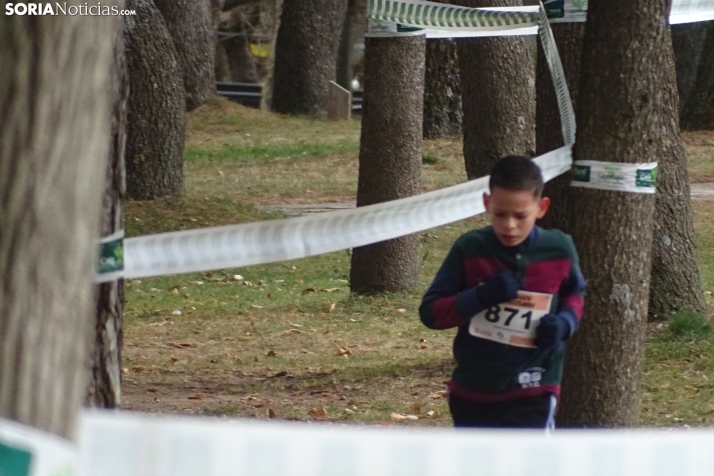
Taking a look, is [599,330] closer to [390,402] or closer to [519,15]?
[390,402]

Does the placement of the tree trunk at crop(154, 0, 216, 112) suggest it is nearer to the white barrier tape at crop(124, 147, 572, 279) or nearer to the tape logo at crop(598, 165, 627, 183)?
the white barrier tape at crop(124, 147, 572, 279)

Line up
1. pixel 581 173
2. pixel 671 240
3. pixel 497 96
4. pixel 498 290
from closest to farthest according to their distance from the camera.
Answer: pixel 498 290 < pixel 581 173 < pixel 671 240 < pixel 497 96

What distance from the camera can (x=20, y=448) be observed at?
1.96 metres

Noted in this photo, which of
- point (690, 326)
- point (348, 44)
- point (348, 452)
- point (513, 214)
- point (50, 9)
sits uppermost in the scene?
point (50, 9)

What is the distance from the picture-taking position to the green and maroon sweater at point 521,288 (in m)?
3.92

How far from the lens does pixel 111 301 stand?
3.89m

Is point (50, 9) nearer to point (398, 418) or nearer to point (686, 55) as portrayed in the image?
point (398, 418)

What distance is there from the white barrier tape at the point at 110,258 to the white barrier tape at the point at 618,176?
1759 millimetres

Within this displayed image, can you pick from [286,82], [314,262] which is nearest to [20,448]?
[314,262]

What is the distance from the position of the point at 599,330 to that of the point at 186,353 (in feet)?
13.3

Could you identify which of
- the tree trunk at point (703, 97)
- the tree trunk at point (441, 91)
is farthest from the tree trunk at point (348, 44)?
the tree trunk at point (703, 97)

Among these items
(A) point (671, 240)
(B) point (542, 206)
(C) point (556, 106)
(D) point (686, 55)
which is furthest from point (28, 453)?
(D) point (686, 55)

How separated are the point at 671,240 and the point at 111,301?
482cm

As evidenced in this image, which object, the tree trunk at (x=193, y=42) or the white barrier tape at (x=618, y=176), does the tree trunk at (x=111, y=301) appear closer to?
the white barrier tape at (x=618, y=176)
